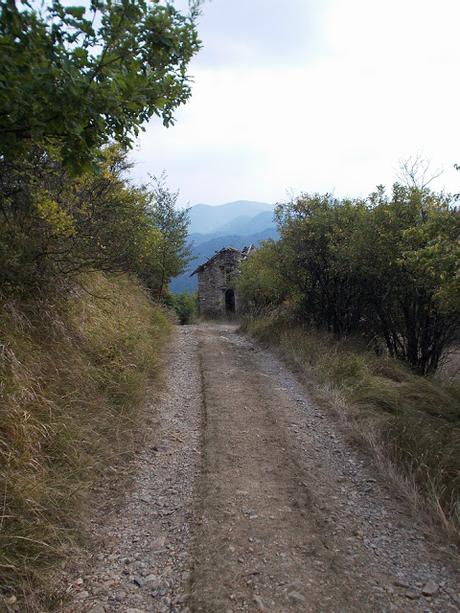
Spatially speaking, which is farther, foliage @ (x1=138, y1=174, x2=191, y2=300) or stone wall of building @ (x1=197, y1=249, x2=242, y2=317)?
stone wall of building @ (x1=197, y1=249, x2=242, y2=317)

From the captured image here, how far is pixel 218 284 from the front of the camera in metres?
37.1

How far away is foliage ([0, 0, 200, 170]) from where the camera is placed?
2.22 metres

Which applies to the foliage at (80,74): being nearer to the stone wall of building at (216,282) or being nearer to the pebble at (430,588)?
the pebble at (430,588)

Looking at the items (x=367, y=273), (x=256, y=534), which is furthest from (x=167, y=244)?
(x=256, y=534)

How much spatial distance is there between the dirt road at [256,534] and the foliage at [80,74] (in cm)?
299

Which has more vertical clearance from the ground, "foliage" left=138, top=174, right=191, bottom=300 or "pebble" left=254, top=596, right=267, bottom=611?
"foliage" left=138, top=174, right=191, bottom=300

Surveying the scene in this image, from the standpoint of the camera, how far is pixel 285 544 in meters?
3.19

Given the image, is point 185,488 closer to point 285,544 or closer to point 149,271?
point 285,544

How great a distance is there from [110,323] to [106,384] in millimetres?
1911

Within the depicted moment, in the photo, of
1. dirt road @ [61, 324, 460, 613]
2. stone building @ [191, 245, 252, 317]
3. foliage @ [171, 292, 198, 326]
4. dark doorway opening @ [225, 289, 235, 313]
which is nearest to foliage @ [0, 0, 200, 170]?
dirt road @ [61, 324, 460, 613]

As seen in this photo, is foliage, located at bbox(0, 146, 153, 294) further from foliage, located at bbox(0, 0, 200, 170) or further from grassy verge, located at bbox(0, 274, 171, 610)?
foliage, located at bbox(0, 0, 200, 170)

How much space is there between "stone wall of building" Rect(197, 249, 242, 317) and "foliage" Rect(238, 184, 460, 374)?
73.7ft

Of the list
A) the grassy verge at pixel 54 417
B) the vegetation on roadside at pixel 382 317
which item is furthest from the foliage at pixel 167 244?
the grassy verge at pixel 54 417

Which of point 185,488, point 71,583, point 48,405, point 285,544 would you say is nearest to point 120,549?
point 71,583
